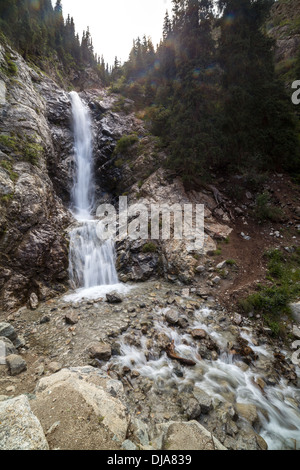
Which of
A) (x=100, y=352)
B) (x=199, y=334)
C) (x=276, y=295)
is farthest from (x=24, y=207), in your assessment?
(x=276, y=295)

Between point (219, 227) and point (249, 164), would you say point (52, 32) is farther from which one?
point (219, 227)

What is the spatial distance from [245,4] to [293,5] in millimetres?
28034

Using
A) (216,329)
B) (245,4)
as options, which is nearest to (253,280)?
(216,329)

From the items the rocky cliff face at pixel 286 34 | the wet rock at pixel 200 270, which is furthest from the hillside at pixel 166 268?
the rocky cliff face at pixel 286 34

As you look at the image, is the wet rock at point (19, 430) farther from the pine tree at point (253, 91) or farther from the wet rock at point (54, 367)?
the pine tree at point (253, 91)

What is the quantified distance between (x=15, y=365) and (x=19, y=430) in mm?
2662

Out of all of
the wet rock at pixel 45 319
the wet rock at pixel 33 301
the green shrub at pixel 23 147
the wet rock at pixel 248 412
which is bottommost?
the wet rock at pixel 248 412

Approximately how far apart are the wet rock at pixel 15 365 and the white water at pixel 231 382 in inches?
91.3

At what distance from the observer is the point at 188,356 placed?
571 cm
